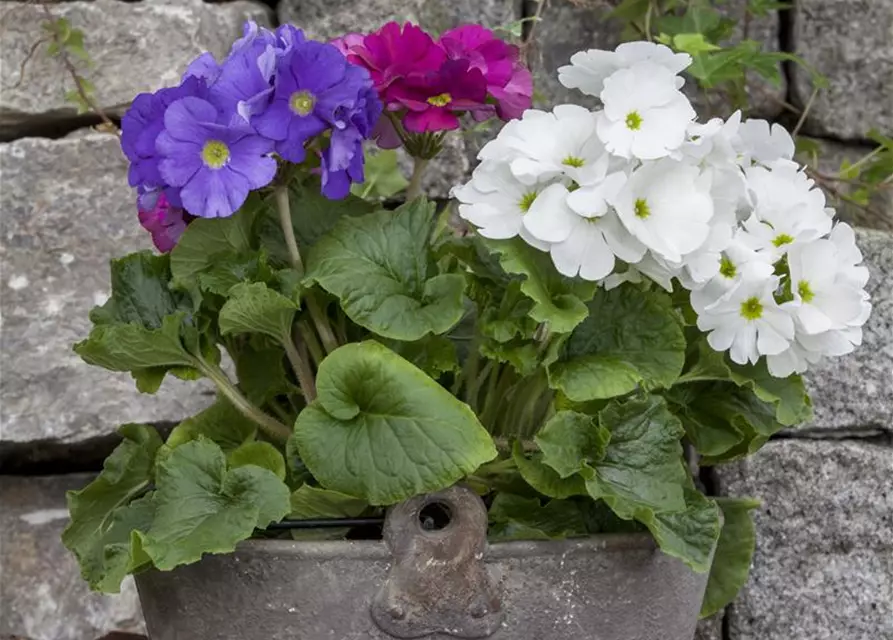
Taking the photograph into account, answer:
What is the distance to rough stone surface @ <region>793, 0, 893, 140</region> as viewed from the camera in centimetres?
146

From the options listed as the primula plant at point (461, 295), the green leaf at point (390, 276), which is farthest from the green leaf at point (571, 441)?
the green leaf at point (390, 276)

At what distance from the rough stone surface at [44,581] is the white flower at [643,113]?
A: 853 mm

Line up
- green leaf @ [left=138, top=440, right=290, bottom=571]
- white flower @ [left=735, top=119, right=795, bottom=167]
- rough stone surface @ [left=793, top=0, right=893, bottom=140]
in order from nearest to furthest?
1. green leaf @ [left=138, top=440, right=290, bottom=571]
2. white flower @ [left=735, top=119, right=795, bottom=167]
3. rough stone surface @ [left=793, top=0, right=893, bottom=140]

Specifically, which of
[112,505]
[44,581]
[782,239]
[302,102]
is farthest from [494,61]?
[44,581]

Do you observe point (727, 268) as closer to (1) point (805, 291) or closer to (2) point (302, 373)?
(1) point (805, 291)

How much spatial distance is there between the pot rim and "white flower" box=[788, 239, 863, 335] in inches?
10.5

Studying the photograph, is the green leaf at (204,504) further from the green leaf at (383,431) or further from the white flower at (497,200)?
the white flower at (497,200)

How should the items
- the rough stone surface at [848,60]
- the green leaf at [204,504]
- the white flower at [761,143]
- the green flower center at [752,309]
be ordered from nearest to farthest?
the green leaf at [204,504] → the green flower center at [752,309] → the white flower at [761,143] → the rough stone surface at [848,60]

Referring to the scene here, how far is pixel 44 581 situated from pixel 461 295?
0.76m

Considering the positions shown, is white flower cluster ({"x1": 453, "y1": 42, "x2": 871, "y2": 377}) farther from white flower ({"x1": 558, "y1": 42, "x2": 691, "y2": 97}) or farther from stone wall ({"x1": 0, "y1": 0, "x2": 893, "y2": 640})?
stone wall ({"x1": 0, "y1": 0, "x2": 893, "y2": 640})

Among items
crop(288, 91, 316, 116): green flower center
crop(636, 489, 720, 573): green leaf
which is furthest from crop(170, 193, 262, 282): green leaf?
crop(636, 489, 720, 573): green leaf

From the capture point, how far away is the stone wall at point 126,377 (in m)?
1.33

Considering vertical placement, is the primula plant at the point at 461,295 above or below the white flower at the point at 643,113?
below

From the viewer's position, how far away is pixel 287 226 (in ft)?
3.33
